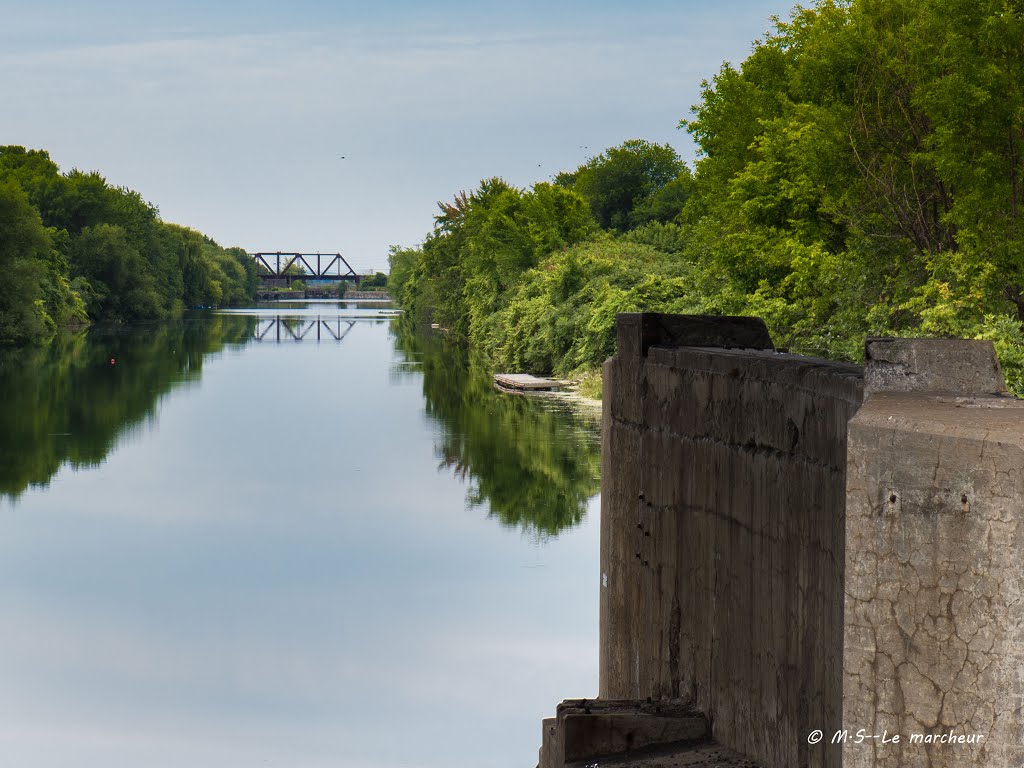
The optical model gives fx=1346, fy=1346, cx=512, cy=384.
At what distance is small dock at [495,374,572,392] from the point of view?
1795 inches

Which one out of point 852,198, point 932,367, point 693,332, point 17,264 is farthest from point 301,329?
point 932,367

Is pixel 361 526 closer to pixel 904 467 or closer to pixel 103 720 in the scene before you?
pixel 103 720

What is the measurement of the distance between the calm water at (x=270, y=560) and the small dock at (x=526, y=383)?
208 centimetres

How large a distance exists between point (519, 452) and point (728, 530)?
2518 cm

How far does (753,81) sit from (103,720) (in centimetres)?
3017

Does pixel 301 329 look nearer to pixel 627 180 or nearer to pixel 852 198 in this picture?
pixel 627 180

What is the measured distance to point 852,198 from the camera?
30.5m

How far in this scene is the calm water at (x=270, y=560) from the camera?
14789 mm

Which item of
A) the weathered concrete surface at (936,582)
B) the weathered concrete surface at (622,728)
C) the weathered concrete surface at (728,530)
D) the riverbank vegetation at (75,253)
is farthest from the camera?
the riverbank vegetation at (75,253)

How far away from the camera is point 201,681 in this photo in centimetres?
1573

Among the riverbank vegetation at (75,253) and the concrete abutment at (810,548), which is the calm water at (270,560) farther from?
the riverbank vegetation at (75,253)

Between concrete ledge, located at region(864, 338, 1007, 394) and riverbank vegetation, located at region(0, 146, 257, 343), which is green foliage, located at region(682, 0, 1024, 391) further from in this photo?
riverbank vegetation, located at region(0, 146, 257, 343)

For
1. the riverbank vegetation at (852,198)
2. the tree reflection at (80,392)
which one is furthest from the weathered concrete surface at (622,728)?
the tree reflection at (80,392)

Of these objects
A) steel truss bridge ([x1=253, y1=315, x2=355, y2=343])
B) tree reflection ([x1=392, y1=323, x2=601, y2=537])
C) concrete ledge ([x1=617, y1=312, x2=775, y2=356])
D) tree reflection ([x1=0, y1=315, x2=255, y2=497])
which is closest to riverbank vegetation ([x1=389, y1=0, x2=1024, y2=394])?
tree reflection ([x1=392, y1=323, x2=601, y2=537])
